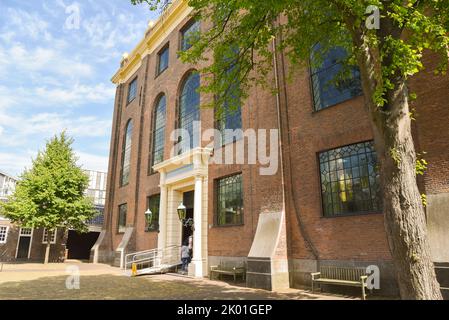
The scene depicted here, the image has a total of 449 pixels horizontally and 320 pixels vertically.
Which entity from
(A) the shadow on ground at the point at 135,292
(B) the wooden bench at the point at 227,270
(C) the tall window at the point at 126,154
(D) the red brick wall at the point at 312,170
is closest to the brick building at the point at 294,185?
(D) the red brick wall at the point at 312,170

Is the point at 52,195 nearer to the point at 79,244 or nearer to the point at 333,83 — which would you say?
the point at 79,244

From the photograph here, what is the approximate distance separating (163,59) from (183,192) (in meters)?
10.5

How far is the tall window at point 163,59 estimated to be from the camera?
22.4 meters

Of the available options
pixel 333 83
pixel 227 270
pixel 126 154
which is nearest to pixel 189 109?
pixel 126 154

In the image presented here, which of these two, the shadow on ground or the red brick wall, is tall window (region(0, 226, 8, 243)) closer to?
the shadow on ground

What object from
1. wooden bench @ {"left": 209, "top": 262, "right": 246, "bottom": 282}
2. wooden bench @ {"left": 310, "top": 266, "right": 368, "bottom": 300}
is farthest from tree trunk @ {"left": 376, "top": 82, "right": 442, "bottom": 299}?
wooden bench @ {"left": 209, "top": 262, "right": 246, "bottom": 282}

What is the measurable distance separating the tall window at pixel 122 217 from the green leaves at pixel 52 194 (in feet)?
8.92

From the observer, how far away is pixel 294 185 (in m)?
11.5

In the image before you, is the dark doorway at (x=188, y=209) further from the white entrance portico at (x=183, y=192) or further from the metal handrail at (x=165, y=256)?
the metal handrail at (x=165, y=256)

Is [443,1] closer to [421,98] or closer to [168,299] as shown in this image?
[421,98]
